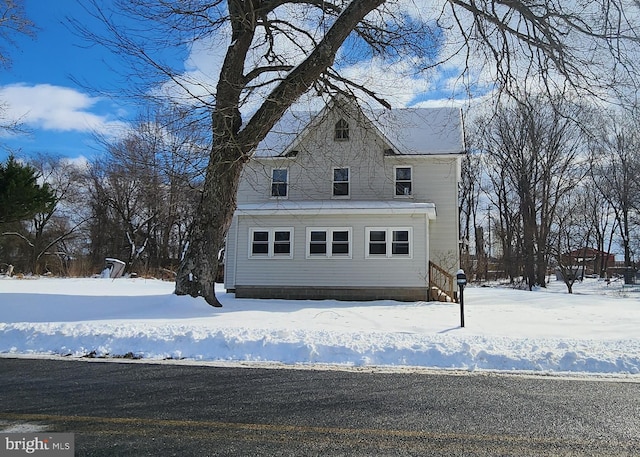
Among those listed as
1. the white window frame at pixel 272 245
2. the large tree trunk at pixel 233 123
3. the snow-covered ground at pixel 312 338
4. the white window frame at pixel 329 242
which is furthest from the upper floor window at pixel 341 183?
the snow-covered ground at pixel 312 338

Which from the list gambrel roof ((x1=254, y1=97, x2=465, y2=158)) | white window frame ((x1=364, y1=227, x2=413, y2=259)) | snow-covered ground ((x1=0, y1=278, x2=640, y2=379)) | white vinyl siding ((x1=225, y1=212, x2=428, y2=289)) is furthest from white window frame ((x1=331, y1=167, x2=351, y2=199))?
snow-covered ground ((x1=0, y1=278, x2=640, y2=379))

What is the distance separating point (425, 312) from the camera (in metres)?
13.5

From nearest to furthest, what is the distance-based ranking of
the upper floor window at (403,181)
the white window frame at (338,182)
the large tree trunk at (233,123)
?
the large tree trunk at (233,123)
the upper floor window at (403,181)
the white window frame at (338,182)

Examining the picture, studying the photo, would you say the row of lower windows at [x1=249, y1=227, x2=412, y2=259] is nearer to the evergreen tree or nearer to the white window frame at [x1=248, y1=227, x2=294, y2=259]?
the white window frame at [x1=248, y1=227, x2=294, y2=259]

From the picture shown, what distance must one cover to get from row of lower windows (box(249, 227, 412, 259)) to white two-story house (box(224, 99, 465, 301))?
0.04m

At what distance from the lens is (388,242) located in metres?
18.0

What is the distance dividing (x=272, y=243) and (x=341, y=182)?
4.30m

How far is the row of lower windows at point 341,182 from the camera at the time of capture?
20.3m

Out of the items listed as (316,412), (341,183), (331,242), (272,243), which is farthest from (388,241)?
(316,412)

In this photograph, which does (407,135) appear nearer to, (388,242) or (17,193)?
(388,242)

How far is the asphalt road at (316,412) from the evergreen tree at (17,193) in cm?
2866

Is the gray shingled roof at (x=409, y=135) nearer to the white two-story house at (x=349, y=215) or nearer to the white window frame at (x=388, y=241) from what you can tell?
the white two-story house at (x=349, y=215)

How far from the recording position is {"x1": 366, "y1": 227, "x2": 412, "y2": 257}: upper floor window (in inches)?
705

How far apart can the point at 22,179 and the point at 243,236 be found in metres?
20.8
